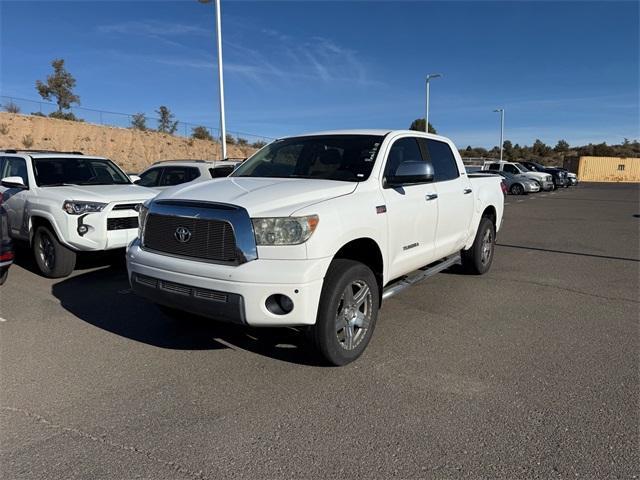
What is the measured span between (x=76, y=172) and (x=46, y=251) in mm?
1608

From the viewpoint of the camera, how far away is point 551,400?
3441 mm

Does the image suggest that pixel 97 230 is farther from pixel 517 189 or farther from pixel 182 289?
pixel 517 189

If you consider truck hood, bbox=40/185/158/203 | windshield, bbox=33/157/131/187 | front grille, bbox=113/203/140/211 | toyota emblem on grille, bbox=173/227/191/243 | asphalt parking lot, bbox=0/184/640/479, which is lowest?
asphalt parking lot, bbox=0/184/640/479

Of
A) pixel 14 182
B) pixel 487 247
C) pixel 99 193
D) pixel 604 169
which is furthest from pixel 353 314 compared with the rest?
pixel 604 169

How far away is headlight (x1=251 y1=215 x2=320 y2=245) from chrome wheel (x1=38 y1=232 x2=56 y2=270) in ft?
14.7

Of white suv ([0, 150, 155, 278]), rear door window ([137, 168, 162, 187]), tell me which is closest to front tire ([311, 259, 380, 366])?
white suv ([0, 150, 155, 278])

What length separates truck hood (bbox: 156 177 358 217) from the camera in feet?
12.0

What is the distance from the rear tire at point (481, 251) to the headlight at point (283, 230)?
151 inches

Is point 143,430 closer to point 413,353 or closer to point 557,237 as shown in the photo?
point 413,353

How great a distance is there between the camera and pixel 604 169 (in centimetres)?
5325

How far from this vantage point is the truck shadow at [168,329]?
435 centimetres

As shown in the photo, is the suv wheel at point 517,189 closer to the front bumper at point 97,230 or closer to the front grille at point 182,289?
the front bumper at point 97,230

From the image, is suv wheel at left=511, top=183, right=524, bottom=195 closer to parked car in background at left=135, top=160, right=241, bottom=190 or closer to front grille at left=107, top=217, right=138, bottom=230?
parked car in background at left=135, top=160, right=241, bottom=190

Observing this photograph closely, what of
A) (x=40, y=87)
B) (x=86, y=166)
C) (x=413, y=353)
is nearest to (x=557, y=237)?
(x=413, y=353)
